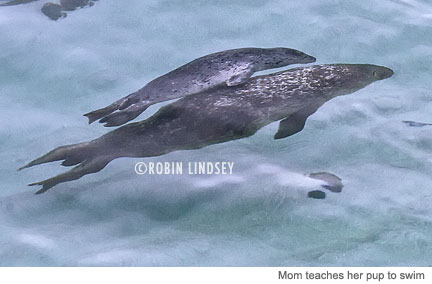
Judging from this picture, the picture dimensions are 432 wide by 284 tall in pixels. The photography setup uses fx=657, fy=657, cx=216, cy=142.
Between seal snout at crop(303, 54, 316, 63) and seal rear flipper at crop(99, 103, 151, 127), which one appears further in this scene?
seal snout at crop(303, 54, 316, 63)

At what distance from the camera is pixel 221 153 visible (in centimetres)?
610

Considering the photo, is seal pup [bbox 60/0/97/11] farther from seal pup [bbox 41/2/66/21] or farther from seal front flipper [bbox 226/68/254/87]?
seal front flipper [bbox 226/68/254/87]

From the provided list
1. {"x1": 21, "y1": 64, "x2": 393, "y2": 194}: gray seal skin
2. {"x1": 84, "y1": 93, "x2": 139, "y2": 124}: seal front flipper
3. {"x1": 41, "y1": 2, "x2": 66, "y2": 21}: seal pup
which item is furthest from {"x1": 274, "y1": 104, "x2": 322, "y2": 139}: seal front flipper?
{"x1": 41, "y1": 2, "x2": 66, "y2": 21}: seal pup

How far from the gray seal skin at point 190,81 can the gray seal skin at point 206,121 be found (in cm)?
16

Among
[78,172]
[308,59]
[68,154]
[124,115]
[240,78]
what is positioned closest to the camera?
[78,172]

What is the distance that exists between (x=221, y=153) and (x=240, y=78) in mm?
809

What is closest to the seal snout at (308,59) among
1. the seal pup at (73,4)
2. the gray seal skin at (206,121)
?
the gray seal skin at (206,121)

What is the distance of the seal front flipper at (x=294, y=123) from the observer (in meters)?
6.14

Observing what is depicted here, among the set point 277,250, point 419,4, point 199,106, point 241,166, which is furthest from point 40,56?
point 419,4

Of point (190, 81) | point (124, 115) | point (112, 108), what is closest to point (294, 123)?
point (190, 81)

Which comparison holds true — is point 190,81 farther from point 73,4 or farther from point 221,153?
point 73,4

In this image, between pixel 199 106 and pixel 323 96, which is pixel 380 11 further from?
pixel 199 106

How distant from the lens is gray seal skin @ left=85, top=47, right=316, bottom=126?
632cm

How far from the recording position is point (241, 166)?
5945 millimetres
